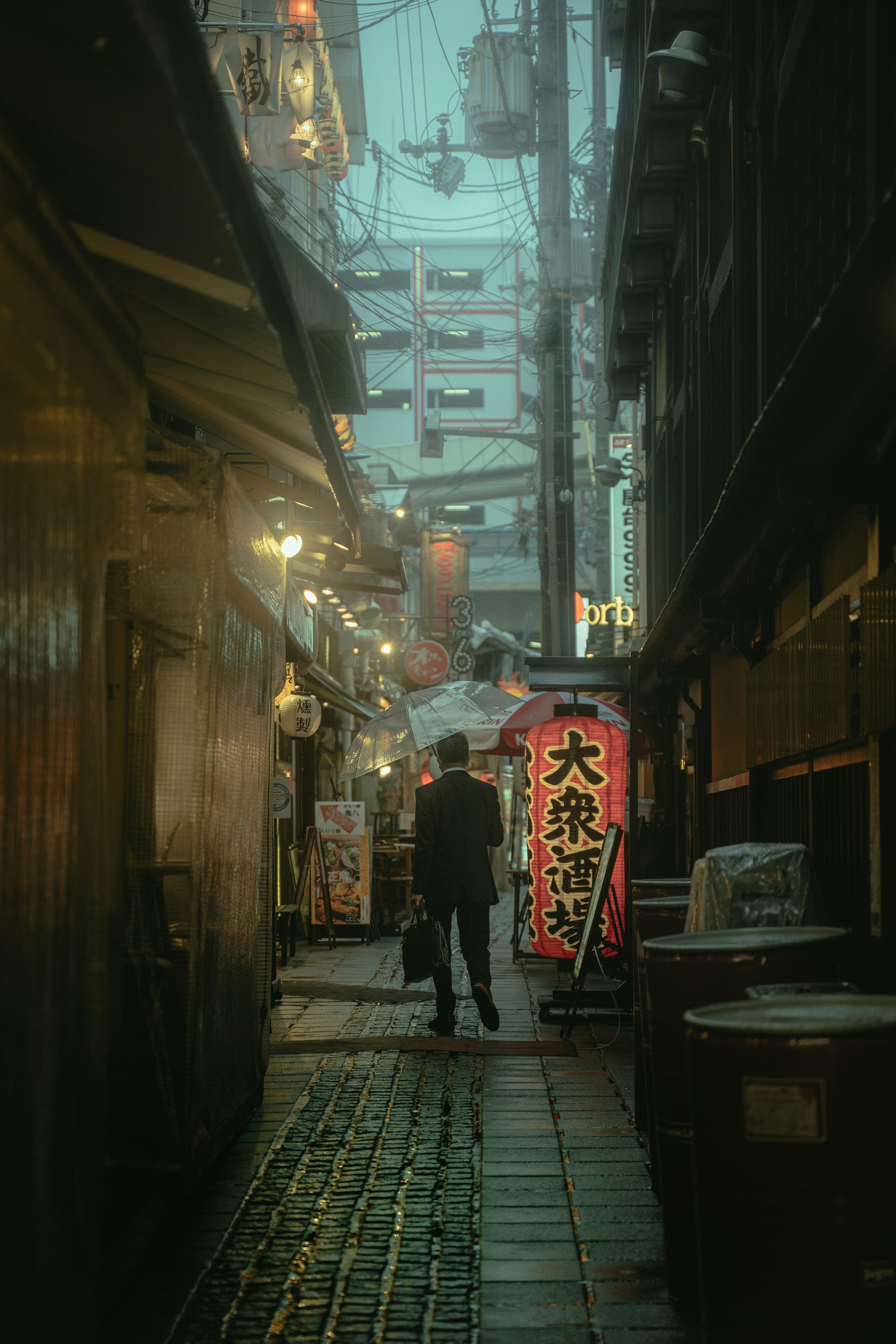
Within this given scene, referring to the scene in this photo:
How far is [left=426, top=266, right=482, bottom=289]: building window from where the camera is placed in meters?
58.9

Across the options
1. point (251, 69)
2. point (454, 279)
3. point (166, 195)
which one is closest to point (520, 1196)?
point (166, 195)

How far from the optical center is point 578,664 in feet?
39.4

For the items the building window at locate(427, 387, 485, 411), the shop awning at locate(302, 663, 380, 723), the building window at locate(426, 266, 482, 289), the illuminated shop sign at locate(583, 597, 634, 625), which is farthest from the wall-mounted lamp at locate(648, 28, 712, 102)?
the building window at locate(427, 387, 485, 411)

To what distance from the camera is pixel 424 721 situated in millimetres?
17016

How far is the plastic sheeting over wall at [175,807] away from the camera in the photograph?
573 cm

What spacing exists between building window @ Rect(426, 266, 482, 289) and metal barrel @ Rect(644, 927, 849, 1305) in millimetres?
56017

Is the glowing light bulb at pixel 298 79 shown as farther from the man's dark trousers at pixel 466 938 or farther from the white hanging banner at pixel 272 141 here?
the man's dark trousers at pixel 466 938

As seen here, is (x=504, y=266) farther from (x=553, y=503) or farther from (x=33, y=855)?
(x=33, y=855)

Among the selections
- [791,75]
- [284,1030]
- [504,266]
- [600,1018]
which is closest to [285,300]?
[791,75]

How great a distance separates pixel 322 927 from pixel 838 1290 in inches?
665

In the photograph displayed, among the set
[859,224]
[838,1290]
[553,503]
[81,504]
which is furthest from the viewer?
[553,503]

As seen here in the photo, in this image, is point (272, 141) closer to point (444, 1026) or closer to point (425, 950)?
point (425, 950)

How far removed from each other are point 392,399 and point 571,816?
161ft

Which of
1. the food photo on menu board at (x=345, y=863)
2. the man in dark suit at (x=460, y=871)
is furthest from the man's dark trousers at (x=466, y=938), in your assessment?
the food photo on menu board at (x=345, y=863)
